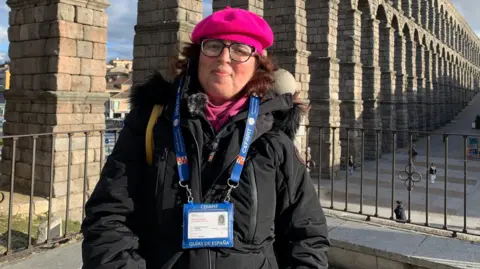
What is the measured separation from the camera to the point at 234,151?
1.53 m

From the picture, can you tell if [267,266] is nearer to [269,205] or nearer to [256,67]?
[269,205]

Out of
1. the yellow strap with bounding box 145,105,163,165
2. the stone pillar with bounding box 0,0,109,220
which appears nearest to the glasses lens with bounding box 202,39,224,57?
the yellow strap with bounding box 145,105,163,165

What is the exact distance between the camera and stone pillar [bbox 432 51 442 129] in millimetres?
39406

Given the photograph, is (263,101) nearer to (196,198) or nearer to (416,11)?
(196,198)

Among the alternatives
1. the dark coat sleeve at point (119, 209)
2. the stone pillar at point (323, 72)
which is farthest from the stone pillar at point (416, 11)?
the dark coat sleeve at point (119, 209)

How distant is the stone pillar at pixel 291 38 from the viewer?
47.2 ft

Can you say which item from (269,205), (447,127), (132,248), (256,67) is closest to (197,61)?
(256,67)

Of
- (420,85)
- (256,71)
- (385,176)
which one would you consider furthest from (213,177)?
(420,85)

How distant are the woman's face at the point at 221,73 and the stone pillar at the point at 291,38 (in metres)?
12.7

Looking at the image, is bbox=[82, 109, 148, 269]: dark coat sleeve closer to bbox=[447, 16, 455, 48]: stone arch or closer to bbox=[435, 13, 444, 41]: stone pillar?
bbox=[435, 13, 444, 41]: stone pillar

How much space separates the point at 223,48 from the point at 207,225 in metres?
0.76

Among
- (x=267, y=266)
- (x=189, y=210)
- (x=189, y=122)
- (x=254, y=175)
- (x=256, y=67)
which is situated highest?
(x=256, y=67)

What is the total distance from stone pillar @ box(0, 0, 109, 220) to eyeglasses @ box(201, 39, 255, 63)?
19.9 ft

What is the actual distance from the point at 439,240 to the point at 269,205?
10.3ft
